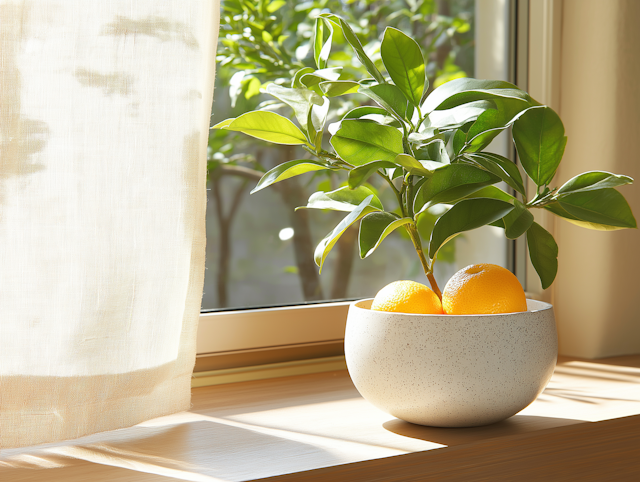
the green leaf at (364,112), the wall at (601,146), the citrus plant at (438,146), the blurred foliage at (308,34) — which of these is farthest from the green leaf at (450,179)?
the wall at (601,146)

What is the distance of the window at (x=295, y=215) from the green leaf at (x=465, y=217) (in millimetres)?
372

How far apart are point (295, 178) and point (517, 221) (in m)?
0.56

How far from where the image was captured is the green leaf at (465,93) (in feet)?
2.34

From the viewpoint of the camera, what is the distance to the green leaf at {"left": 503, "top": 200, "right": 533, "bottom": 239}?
25.4 inches

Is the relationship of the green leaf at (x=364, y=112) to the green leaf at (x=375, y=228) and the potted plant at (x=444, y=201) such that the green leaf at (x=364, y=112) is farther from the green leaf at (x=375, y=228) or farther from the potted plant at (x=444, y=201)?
the green leaf at (x=375, y=228)

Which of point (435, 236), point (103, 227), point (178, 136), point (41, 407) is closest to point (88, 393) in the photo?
point (41, 407)

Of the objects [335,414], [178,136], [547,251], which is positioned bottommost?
[335,414]

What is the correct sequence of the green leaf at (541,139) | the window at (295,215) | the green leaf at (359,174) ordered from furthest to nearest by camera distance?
the window at (295,215) → the green leaf at (541,139) → the green leaf at (359,174)

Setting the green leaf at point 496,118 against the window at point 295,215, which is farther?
the window at point 295,215

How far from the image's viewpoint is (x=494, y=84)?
73 cm

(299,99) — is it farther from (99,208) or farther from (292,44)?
(292,44)

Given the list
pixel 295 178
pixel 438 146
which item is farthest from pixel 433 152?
pixel 295 178

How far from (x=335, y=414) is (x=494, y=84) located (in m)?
0.44

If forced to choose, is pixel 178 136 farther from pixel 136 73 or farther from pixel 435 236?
pixel 435 236
